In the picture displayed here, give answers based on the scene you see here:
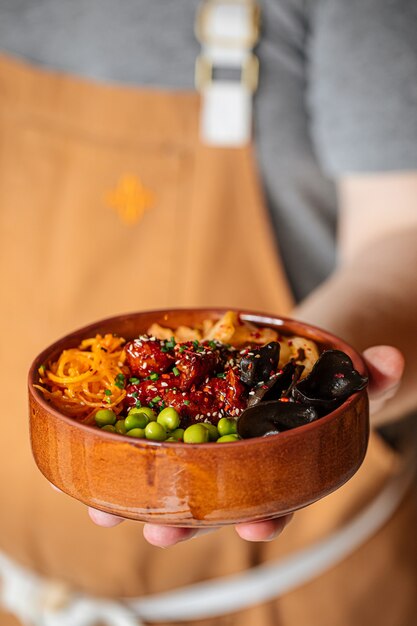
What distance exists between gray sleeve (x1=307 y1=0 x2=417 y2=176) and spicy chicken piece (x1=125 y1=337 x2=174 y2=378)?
630 mm

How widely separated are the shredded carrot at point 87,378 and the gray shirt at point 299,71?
0.63 m

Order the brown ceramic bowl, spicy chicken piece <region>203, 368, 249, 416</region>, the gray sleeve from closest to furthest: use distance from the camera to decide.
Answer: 1. the brown ceramic bowl
2. spicy chicken piece <region>203, 368, 249, 416</region>
3. the gray sleeve

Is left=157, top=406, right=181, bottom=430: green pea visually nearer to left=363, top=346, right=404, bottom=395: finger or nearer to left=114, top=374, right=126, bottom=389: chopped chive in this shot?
left=114, top=374, right=126, bottom=389: chopped chive

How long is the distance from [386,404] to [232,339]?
0.30 m

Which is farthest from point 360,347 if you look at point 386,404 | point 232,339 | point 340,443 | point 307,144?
point 307,144

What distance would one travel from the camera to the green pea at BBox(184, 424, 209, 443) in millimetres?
676

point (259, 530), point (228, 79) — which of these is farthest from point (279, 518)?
point (228, 79)

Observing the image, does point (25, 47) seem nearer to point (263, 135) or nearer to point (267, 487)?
point (263, 135)

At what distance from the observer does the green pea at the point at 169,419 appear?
708 millimetres

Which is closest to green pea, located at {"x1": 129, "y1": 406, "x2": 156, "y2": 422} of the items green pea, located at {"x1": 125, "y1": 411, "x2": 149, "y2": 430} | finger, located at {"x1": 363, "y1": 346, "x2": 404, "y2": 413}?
green pea, located at {"x1": 125, "y1": 411, "x2": 149, "y2": 430}

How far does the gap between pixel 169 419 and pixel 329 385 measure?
0.16 metres

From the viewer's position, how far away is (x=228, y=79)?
1350mm

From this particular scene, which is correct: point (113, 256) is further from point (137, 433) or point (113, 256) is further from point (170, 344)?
point (137, 433)

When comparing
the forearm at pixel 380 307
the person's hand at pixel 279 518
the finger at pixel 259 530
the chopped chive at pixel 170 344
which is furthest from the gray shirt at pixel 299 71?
the finger at pixel 259 530
